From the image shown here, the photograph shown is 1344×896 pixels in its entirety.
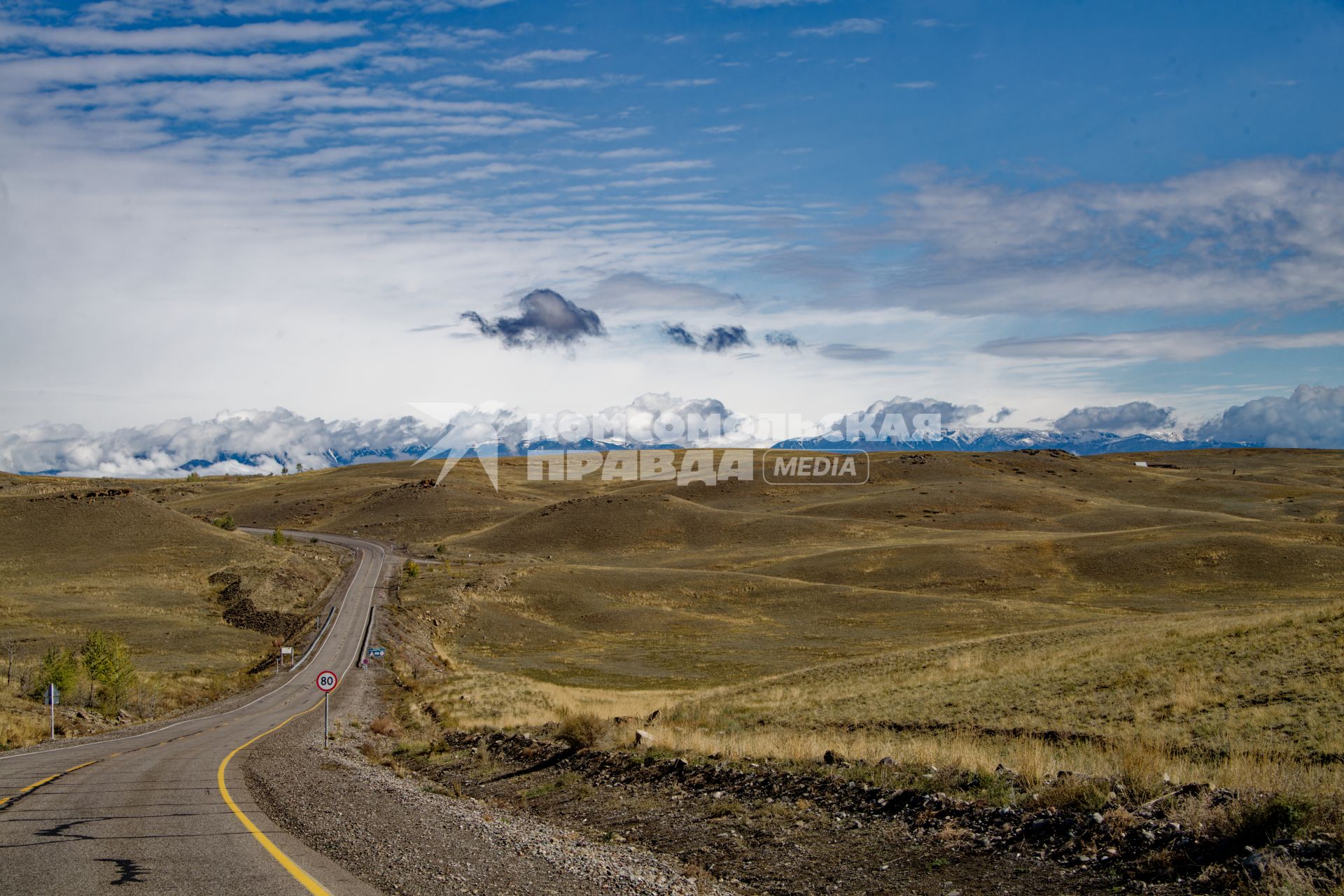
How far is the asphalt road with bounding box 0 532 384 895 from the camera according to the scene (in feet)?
31.4

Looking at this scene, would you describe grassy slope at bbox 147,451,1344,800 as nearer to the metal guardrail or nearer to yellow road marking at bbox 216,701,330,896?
the metal guardrail

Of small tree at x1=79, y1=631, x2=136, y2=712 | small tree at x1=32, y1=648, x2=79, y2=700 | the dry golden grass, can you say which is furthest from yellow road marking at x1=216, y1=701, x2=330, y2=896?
small tree at x1=79, y1=631, x2=136, y2=712

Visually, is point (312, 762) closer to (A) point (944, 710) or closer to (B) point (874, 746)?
(B) point (874, 746)

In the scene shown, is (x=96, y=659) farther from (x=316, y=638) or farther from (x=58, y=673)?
(x=316, y=638)

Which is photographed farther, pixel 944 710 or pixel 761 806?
pixel 944 710

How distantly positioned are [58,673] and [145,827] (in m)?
28.0

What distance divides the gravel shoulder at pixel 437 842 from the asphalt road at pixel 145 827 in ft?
1.47

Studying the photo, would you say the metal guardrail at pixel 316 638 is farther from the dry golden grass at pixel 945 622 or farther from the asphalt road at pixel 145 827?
the asphalt road at pixel 145 827

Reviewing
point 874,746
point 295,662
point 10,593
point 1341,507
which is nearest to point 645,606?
point 295,662

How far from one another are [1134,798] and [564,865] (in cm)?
699

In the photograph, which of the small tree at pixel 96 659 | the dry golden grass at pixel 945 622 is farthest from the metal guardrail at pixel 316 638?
the small tree at pixel 96 659

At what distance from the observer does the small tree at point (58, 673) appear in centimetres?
3456

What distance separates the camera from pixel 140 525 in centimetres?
9756

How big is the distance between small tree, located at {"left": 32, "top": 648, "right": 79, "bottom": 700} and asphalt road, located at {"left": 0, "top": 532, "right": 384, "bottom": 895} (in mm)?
10930
